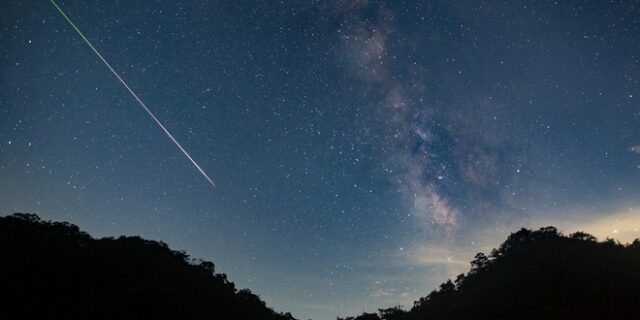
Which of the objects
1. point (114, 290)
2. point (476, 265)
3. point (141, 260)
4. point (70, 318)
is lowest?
point (70, 318)

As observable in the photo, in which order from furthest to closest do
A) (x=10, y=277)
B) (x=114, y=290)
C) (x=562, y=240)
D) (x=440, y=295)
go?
(x=440, y=295) < (x=562, y=240) < (x=114, y=290) < (x=10, y=277)

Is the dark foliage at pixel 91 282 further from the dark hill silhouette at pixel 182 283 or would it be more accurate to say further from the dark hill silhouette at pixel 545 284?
the dark hill silhouette at pixel 545 284

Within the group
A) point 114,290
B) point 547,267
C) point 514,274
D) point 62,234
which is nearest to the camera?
point 114,290

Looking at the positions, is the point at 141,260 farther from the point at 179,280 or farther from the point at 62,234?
the point at 62,234

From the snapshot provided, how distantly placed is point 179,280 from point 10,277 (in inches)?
463

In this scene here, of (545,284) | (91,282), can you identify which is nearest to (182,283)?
(91,282)

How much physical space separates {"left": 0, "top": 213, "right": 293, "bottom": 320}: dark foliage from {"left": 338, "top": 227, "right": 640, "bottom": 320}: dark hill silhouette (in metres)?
19.1

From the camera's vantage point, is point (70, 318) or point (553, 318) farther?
point (553, 318)

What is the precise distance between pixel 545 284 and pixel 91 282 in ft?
106

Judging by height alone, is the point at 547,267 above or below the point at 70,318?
above

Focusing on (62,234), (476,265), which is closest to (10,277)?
(62,234)

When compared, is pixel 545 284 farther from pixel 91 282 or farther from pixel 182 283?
pixel 91 282

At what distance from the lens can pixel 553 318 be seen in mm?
25344

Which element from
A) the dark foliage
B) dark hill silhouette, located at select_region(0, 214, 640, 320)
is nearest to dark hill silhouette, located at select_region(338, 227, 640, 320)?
dark hill silhouette, located at select_region(0, 214, 640, 320)
